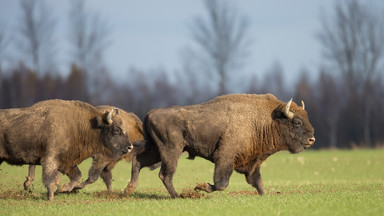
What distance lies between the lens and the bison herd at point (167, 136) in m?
14.2

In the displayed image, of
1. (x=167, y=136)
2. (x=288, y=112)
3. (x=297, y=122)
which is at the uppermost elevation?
(x=288, y=112)

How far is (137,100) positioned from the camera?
80.8 m

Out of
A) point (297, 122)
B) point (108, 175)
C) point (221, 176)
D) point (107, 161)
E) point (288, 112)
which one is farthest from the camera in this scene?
point (108, 175)

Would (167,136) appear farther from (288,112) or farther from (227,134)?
(288,112)

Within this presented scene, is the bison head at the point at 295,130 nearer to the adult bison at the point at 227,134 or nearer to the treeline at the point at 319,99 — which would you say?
the adult bison at the point at 227,134

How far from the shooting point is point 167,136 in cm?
1422

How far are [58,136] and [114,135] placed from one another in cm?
152

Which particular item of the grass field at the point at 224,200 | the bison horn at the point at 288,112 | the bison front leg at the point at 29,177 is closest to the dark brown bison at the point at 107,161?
the bison front leg at the point at 29,177

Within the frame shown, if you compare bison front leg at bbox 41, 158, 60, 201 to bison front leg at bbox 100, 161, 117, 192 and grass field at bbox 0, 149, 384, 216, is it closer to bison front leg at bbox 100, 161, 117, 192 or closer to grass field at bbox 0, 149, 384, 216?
grass field at bbox 0, 149, 384, 216

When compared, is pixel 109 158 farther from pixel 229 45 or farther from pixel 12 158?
pixel 229 45

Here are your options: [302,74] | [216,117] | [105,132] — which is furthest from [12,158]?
[302,74]

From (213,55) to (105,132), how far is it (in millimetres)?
40132

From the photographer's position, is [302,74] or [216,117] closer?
[216,117]

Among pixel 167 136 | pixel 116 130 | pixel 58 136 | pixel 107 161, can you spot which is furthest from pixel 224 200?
pixel 58 136
